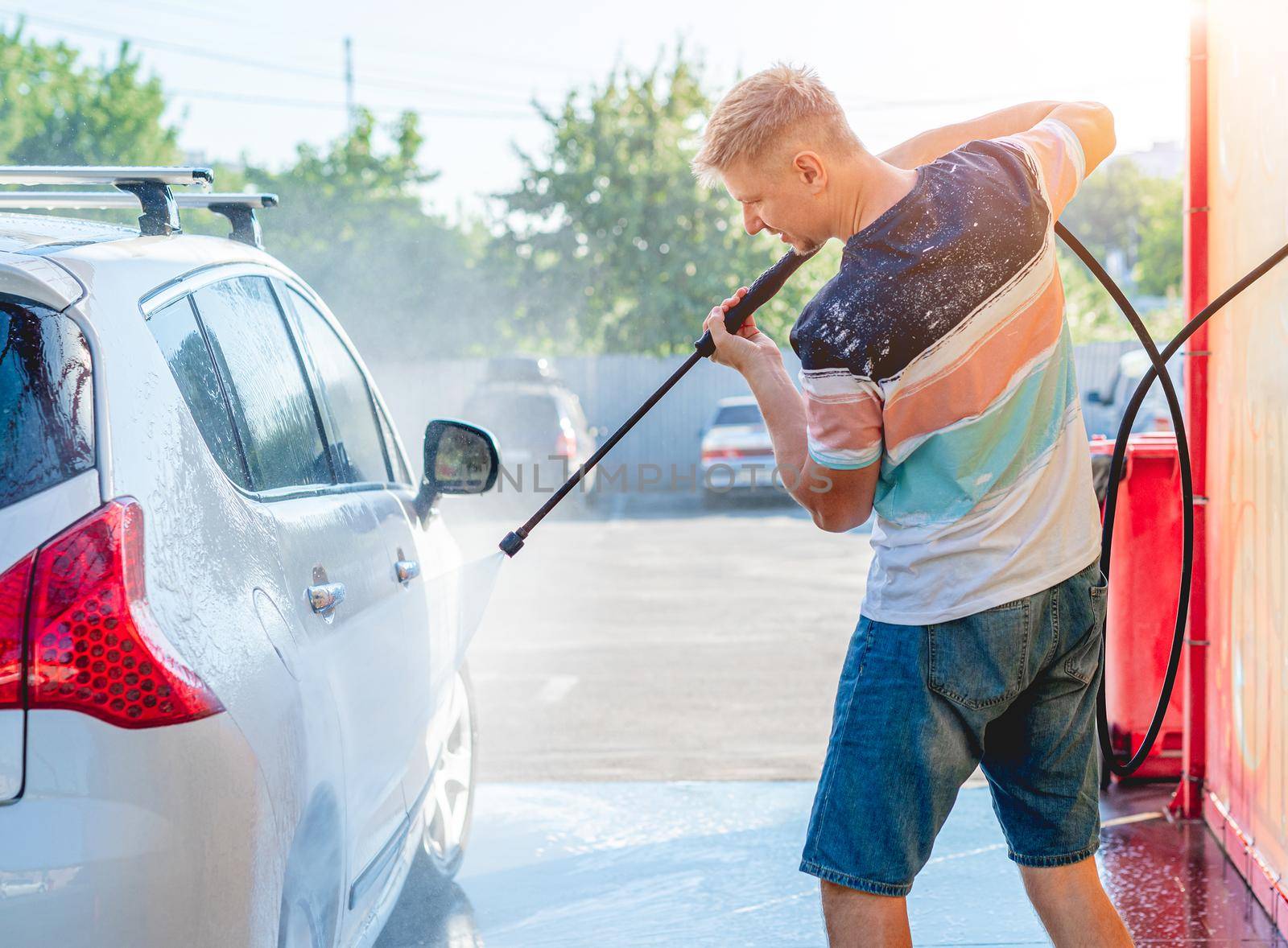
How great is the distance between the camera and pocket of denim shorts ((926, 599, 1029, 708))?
221cm

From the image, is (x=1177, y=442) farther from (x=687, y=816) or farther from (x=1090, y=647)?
(x=687, y=816)

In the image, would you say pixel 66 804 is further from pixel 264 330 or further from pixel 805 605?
pixel 805 605

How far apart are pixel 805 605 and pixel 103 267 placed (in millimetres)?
8010

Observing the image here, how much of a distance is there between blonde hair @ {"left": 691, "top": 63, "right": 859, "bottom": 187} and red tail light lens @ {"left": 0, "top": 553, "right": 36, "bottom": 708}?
1.23 m

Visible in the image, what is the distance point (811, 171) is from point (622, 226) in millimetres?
23952

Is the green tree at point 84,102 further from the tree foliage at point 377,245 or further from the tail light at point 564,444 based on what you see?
the tail light at point 564,444

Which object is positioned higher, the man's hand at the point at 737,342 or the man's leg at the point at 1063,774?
the man's hand at the point at 737,342

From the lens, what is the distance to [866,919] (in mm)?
2213

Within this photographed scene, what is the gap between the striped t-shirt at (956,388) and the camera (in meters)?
2.14

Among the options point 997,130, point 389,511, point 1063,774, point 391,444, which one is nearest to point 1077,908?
point 1063,774

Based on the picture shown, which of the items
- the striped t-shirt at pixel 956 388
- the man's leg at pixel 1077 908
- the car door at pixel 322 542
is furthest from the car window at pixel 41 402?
the man's leg at pixel 1077 908

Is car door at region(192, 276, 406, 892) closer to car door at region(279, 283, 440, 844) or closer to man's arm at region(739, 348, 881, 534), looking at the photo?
car door at region(279, 283, 440, 844)

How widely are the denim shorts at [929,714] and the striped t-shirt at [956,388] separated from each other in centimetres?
5

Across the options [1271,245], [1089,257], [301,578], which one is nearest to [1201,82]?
[1271,245]
